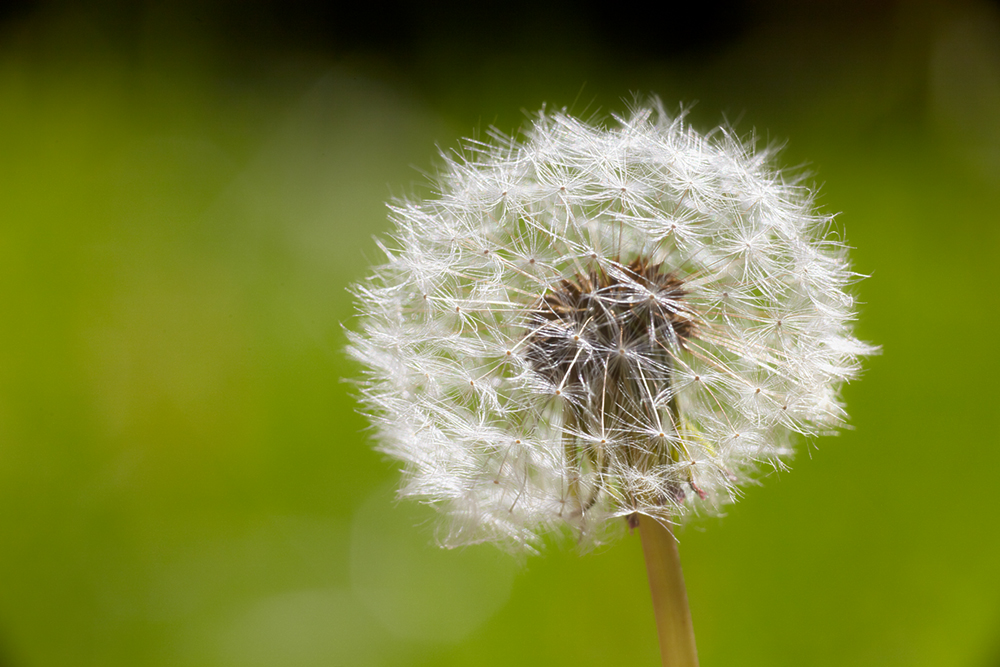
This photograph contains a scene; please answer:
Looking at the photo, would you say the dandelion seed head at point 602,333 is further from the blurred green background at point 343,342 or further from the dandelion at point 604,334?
the blurred green background at point 343,342

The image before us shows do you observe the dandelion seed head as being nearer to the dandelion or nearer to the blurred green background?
the dandelion

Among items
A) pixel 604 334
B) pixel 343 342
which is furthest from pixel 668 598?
pixel 343 342

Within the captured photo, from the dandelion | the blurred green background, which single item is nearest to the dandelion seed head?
the dandelion

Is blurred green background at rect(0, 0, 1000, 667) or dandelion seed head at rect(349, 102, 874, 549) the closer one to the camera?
dandelion seed head at rect(349, 102, 874, 549)

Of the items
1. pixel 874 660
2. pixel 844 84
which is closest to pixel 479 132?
pixel 844 84

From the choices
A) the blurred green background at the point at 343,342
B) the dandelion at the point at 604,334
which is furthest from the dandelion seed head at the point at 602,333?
the blurred green background at the point at 343,342

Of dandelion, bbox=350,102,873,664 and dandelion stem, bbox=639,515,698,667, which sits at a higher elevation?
dandelion, bbox=350,102,873,664
